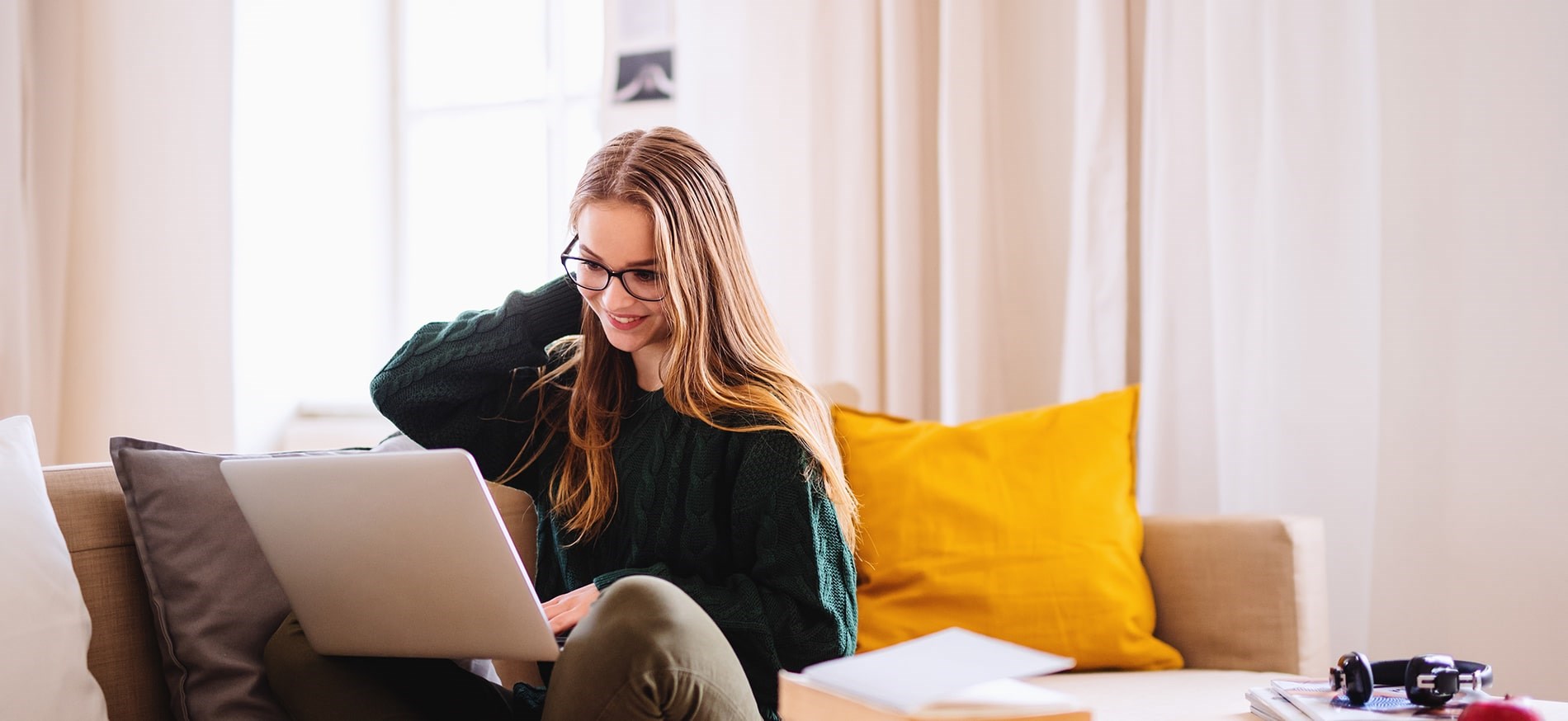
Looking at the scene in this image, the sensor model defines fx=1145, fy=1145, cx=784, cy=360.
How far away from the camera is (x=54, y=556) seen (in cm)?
106

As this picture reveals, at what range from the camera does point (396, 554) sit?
0.91m

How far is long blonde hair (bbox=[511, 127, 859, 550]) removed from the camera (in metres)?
1.23

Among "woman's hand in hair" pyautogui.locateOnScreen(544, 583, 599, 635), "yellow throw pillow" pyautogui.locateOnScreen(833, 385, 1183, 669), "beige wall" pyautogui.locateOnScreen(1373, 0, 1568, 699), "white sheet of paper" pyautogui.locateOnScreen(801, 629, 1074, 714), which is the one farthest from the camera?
"beige wall" pyautogui.locateOnScreen(1373, 0, 1568, 699)

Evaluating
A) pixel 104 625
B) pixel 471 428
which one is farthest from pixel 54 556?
pixel 471 428

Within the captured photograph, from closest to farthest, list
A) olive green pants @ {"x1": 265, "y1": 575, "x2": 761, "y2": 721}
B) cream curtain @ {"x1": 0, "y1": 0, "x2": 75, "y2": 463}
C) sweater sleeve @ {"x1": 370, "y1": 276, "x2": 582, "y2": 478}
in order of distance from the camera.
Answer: olive green pants @ {"x1": 265, "y1": 575, "x2": 761, "y2": 721}
sweater sleeve @ {"x1": 370, "y1": 276, "x2": 582, "y2": 478}
cream curtain @ {"x1": 0, "y1": 0, "x2": 75, "y2": 463}

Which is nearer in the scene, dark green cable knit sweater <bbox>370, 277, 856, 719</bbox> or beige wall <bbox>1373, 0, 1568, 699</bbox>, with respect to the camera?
dark green cable knit sweater <bbox>370, 277, 856, 719</bbox>

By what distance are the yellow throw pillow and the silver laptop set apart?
28.1 inches

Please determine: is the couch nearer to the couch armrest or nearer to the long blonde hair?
the couch armrest

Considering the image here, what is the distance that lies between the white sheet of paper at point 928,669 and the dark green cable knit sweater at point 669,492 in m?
0.39

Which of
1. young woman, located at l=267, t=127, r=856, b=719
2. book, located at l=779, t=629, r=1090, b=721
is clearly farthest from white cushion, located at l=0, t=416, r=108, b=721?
book, located at l=779, t=629, r=1090, b=721

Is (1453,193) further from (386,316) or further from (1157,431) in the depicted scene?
(386,316)

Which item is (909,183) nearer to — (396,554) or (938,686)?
(396,554)

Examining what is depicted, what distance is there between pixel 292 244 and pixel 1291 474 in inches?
85.1

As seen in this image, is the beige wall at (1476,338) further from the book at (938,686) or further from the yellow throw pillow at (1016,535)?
the book at (938,686)
